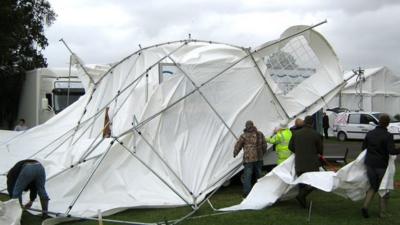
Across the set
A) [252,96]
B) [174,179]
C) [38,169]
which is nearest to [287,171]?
[174,179]

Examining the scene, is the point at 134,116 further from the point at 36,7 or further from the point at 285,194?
the point at 36,7

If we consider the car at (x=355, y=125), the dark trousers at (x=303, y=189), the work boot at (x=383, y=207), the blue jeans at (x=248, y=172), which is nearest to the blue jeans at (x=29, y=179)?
the blue jeans at (x=248, y=172)

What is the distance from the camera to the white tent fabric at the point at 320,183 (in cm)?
945

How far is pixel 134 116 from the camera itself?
1196 centimetres

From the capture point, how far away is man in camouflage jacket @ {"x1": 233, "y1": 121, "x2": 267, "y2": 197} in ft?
38.8

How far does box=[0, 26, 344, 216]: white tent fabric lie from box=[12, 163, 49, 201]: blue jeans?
69cm

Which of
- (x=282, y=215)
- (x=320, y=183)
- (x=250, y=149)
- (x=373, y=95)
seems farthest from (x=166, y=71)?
(x=373, y=95)

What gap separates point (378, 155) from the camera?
930 centimetres

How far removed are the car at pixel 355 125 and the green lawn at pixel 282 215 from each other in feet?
62.8

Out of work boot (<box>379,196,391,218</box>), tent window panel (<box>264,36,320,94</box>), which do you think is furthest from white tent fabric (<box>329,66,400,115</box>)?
work boot (<box>379,196,391,218</box>)

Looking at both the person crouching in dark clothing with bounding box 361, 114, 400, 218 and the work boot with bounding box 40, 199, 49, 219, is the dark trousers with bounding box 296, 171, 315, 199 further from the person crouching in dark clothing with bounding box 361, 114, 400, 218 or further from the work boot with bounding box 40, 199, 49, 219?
the work boot with bounding box 40, 199, 49, 219

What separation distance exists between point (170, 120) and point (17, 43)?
52.7ft

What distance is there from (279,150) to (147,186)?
280 cm

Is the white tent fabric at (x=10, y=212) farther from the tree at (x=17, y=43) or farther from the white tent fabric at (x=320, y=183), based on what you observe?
the tree at (x=17, y=43)
